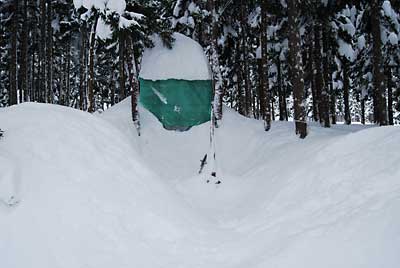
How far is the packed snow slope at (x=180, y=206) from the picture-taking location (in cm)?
504

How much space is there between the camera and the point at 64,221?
5.70 meters

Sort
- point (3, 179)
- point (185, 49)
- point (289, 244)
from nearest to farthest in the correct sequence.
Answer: point (289, 244) → point (3, 179) → point (185, 49)

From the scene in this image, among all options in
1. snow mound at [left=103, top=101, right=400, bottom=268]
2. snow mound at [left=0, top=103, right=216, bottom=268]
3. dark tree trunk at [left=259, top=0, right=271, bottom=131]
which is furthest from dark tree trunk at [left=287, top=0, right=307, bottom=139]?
snow mound at [left=0, top=103, right=216, bottom=268]

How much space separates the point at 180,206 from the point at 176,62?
8.64 m

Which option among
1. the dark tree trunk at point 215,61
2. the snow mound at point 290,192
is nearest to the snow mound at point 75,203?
the snow mound at point 290,192

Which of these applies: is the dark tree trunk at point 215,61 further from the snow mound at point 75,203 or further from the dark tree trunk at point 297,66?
the snow mound at point 75,203

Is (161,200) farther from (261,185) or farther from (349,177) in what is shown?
(349,177)

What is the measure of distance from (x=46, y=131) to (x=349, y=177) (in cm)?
663

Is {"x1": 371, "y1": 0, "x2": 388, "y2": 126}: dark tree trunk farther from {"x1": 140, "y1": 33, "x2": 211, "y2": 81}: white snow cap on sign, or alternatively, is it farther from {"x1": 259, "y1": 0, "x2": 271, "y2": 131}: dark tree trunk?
{"x1": 140, "y1": 33, "x2": 211, "y2": 81}: white snow cap on sign

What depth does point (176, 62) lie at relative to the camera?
15.4 meters

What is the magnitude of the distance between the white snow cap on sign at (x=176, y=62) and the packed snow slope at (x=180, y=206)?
5387 millimetres

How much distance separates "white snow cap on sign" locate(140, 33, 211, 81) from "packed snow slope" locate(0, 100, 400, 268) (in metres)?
5.39

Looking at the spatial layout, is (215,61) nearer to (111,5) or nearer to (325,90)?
(111,5)

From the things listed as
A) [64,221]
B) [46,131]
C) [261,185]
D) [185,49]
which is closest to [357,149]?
[261,185]
